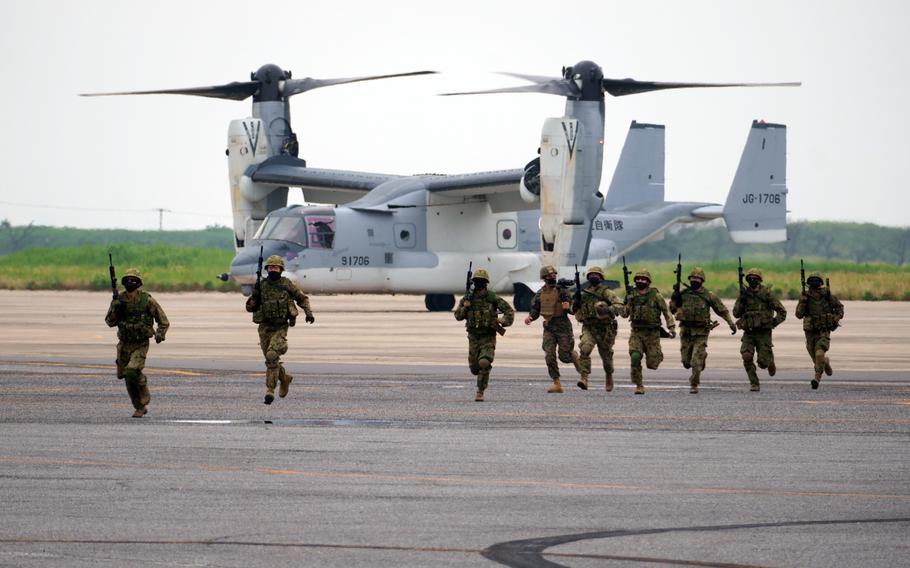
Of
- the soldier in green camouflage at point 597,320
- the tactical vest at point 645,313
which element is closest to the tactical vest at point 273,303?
the soldier in green camouflage at point 597,320

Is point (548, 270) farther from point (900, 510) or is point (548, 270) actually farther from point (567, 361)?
point (900, 510)

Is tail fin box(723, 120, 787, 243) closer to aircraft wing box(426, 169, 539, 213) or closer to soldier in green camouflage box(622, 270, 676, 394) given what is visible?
aircraft wing box(426, 169, 539, 213)

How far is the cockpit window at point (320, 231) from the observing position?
4097 cm

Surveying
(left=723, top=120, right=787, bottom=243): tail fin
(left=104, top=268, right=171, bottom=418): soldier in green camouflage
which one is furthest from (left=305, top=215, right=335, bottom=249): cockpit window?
(left=104, top=268, right=171, bottom=418): soldier in green camouflage

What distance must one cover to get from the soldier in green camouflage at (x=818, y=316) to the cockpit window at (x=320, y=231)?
69.3ft

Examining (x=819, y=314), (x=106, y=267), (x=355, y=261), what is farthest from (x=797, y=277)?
(x=819, y=314)

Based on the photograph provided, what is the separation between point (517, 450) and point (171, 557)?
18.5 ft

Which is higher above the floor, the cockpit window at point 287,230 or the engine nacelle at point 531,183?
the engine nacelle at point 531,183

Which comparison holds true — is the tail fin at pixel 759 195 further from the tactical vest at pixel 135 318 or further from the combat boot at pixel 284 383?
the tactical vest at pixel 135 318

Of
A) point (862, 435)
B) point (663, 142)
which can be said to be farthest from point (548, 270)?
point (663, 142)

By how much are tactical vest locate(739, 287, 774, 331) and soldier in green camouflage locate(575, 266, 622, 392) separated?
1.66 m

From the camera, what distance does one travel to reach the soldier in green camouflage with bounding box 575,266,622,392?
20.5m

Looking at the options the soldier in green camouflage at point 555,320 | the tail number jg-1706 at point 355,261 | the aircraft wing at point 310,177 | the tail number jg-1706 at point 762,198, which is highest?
the aircraft wing at point 310,177

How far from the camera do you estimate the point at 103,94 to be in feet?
153
